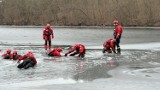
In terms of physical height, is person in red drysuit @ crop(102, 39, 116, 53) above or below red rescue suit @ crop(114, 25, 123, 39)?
below

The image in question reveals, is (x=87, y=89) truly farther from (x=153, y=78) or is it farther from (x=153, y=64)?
(x=153, y=64)

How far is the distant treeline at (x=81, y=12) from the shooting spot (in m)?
122

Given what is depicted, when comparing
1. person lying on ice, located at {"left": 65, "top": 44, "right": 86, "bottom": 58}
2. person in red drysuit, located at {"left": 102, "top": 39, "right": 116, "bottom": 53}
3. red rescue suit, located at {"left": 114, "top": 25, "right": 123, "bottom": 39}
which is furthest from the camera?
person in red drysuit, located at {"left": 102, "top": 39, "right": 116, "bottom": 53}

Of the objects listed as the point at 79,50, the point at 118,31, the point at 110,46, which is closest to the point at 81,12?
the point at 110,46

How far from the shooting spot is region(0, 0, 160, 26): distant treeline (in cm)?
12156

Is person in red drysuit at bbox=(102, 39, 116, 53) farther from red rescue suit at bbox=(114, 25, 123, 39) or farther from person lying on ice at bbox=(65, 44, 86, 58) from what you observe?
person lying on ice at bbox=(65, 44, 86, 58)

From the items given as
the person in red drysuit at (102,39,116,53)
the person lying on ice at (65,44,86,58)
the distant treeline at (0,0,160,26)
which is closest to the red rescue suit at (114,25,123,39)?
the person in red drysuit at (102,39,116,53)

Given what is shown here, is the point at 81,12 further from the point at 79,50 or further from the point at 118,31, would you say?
the point at 79,50

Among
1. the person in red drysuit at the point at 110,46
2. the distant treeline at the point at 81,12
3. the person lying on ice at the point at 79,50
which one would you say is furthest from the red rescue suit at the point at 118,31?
the distant treeline at the point at 81,12

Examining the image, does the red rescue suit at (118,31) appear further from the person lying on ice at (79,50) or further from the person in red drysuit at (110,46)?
the person lying on ice at (79,50)

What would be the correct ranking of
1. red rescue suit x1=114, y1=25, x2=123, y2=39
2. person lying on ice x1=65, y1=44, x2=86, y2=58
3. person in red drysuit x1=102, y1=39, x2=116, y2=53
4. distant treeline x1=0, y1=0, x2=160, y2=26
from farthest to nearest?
distant treeline x1=0, y1=0, x2=160, y2=26 → person in red drysuit x1=102, y1=39, x2=116, y2=53 → red rescue suit x1=114, y1=25, x2=123, y2=39 → person lying on ice x1=65, y1=44, x2=86, y2=58

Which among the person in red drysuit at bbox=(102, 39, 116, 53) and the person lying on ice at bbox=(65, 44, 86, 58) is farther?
the person in red drysuit at bbox=(102, 39, 116, 53)

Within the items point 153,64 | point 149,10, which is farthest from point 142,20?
point 153,64

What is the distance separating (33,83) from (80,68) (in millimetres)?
4117
